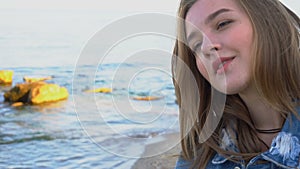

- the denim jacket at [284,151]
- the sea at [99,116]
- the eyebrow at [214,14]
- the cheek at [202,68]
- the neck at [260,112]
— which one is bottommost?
the sea at [99,116]

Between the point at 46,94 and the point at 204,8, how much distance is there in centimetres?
1230

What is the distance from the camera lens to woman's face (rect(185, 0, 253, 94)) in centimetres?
214

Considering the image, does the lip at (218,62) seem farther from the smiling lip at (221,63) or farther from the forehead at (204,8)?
the forehead at (204,8)

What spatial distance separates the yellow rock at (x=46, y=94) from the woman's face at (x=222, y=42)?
1211 centimetres

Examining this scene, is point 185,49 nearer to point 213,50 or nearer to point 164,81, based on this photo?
point 213,50

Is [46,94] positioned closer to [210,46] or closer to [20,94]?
[20,94]

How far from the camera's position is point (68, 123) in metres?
11.8

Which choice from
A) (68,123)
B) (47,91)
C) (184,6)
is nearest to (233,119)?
(184,6)

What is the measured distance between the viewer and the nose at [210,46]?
2.16m

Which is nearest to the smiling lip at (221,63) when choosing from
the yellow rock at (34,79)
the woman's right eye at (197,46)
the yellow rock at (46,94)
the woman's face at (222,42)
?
the woman's face at (222,42)

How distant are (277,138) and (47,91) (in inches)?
499

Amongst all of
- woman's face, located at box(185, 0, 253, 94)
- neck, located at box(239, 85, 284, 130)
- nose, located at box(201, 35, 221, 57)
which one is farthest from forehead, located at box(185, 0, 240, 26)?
neck, located at box(239, 85, 284, 130)

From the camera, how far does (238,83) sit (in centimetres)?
220

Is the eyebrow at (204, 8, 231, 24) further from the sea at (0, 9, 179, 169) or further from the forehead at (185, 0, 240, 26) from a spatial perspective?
the sea at (0, 9, 179, 169)
